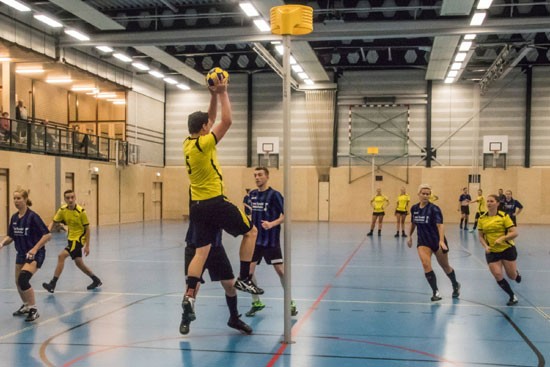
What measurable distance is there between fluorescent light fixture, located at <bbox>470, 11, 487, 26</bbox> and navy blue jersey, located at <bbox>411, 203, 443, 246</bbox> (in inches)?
524

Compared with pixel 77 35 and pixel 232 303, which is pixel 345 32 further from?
pixel 232 303

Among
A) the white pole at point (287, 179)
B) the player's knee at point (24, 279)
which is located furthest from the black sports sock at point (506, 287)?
the player's knee at point (24, 279)

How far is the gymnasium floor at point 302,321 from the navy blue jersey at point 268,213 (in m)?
1.06

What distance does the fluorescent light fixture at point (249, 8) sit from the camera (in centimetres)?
1970

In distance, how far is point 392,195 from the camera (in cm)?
3478

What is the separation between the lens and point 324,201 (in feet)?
118

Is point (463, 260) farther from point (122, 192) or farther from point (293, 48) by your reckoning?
point (122, 192)

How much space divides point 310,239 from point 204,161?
16427 millimetres

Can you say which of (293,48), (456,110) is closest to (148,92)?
(293,48)

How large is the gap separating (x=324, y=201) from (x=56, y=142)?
1647 cm

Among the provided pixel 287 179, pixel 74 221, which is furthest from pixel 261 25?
pixel 287 179

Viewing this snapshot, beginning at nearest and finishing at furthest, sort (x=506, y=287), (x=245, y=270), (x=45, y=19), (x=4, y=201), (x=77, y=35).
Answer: (x=245, y=270) < (x=506, y=287) < (x=45, y=19) < (x=4, y=201) < (x=77, y=35)

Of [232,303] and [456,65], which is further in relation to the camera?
[456,65]

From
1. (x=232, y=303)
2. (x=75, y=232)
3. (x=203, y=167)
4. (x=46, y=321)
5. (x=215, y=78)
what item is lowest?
(x=46, y=321)
